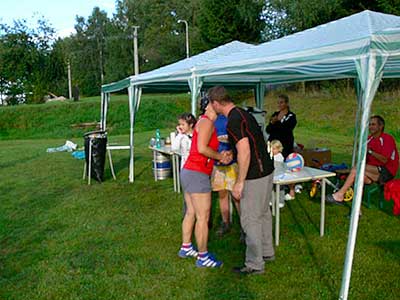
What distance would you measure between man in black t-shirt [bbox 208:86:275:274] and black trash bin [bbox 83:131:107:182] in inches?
183

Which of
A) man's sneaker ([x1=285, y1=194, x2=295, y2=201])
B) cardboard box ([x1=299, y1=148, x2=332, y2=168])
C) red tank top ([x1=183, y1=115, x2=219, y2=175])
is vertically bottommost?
man's sneaker ([x1=285, y1=194, x2=295, y2=201])

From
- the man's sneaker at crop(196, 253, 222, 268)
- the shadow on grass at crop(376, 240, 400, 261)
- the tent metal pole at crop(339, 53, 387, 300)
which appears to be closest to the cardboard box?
the shadow on grass at crop(376, 240, 400, 261)

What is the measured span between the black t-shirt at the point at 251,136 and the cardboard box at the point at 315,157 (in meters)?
A: 3.74

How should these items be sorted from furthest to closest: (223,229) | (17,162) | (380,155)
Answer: (17,162) < (380,155) < (223,229)

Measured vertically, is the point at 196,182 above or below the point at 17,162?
above

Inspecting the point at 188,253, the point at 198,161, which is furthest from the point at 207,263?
the point at 198,161

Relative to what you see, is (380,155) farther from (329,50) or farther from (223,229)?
(329,50)

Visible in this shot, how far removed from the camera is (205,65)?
520 cm

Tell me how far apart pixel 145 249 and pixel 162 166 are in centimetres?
367

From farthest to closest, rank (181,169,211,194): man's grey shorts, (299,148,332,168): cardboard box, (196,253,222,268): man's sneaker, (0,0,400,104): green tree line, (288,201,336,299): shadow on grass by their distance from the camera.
Result: (0,0,400,104): green tree line → (299,148,332,168): cardboard box → (196,253,222,268): man's sneaker → (181,169,211,194): man's grey shorts → (288,201,336,299): shadow on grass

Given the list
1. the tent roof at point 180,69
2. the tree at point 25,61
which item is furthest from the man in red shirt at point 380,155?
the tree at point 25,61

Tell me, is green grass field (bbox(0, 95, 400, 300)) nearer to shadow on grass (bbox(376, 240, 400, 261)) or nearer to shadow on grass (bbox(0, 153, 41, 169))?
shadow on grass (bbox(376, 240, 400, 261))

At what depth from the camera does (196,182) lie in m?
3.64

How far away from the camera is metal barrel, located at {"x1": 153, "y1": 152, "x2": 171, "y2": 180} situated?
8.04 m
